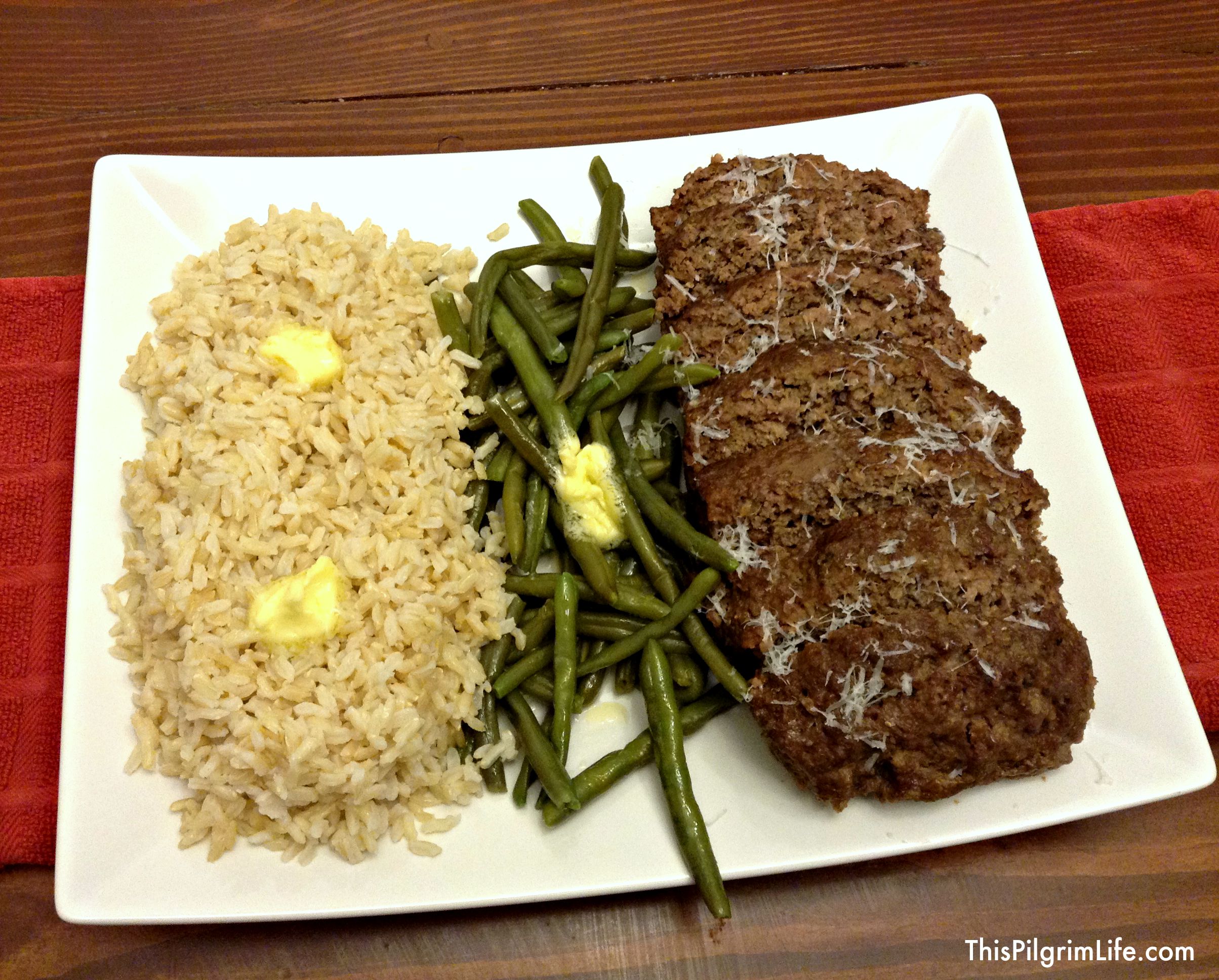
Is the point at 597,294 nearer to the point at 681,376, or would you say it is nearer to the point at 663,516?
the point at 681,376

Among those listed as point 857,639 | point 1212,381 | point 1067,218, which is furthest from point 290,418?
point 1212,381

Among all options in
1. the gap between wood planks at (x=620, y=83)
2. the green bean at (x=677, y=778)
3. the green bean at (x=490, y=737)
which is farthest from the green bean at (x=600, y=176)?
the green bean at (x=490, y=737)

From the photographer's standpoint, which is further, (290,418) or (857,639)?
(290,418)

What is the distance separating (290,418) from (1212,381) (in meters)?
3.87

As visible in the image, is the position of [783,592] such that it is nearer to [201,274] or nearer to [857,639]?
[857,639]

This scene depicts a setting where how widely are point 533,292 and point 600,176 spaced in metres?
0.65

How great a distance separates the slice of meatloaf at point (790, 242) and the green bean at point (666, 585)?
674 mm

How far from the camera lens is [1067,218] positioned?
4102 millimetres

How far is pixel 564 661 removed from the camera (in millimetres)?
3008

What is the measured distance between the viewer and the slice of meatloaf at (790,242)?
128 inches

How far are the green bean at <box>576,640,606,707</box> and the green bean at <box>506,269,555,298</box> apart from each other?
139 cm

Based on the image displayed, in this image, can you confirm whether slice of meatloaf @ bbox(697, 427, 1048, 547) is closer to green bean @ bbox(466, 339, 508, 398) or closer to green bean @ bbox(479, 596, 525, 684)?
green bean @ bbox(479, 596, 525, 684)

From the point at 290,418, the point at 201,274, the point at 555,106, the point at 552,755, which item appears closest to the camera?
the point at 552,755

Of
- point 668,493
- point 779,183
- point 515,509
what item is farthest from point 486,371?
point 779,183
